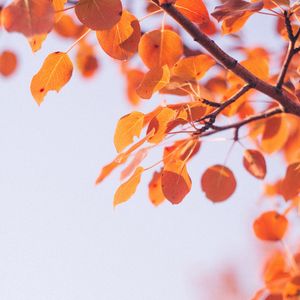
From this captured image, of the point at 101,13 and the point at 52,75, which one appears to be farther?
the point at 52,75

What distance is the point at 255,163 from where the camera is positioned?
4.09ft

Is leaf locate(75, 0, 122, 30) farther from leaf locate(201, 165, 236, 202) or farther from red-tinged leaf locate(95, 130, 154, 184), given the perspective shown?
leaf locate(201, 165, 236, 202)

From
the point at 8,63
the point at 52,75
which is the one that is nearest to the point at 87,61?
the point at 8,63

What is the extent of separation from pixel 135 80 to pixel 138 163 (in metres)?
1.15

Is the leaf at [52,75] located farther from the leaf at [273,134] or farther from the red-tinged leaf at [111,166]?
the leaf at [273,134]

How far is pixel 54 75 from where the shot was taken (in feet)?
3.12

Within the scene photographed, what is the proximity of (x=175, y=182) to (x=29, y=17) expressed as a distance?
43 cm

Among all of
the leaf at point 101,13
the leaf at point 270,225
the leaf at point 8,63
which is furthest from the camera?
the leaf at point 8,63

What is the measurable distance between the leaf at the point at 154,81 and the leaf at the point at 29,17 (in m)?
0.30

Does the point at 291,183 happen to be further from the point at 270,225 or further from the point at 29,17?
the point at 29,17

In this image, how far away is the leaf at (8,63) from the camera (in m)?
1.74

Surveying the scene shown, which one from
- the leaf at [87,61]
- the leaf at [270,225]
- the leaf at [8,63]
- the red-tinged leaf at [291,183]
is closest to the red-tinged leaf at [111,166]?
the red-tinged leaf at [291,183]

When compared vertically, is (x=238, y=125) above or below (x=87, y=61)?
below

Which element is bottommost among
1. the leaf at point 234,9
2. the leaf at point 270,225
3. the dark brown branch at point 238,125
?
the leaf at point 270,225
